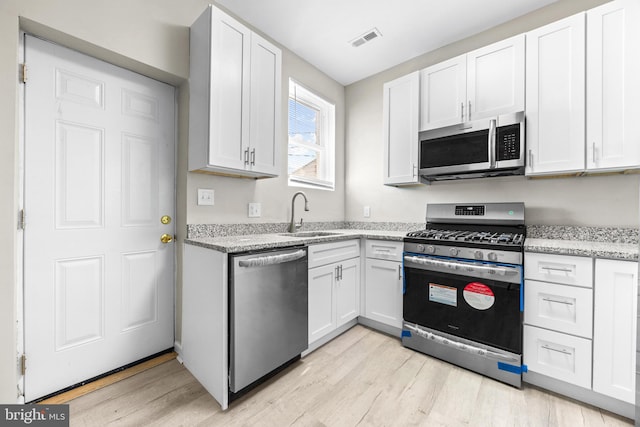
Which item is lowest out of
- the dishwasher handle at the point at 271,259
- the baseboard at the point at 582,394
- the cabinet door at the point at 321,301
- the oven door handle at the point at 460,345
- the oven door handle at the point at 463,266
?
the baseboard at the point at 582,394

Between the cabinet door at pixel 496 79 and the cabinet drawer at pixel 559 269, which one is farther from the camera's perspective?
the cabinet door at pixel 496 79

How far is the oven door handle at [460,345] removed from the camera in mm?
1759

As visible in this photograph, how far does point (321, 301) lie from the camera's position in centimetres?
218

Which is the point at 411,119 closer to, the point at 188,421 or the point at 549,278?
the point at 549,278

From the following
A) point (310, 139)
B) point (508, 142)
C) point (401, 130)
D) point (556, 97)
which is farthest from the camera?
point (310, 139)

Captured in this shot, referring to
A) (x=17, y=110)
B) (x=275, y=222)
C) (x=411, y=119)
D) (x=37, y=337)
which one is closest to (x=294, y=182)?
(x=275, y=222)

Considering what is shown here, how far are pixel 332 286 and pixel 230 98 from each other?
1675 millimetres

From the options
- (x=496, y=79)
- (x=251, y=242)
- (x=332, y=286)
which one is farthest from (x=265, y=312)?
(x=496, y=79)

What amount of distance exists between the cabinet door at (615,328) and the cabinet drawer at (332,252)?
161cm

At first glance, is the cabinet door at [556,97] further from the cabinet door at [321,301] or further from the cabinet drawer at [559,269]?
the cabinet door at [321,301]

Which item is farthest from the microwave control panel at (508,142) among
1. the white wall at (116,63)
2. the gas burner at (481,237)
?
the white wall at (116,63)

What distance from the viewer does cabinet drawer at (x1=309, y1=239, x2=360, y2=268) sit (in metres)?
2.09

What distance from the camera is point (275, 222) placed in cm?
263

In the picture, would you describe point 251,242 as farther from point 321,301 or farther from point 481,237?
point 481,237
